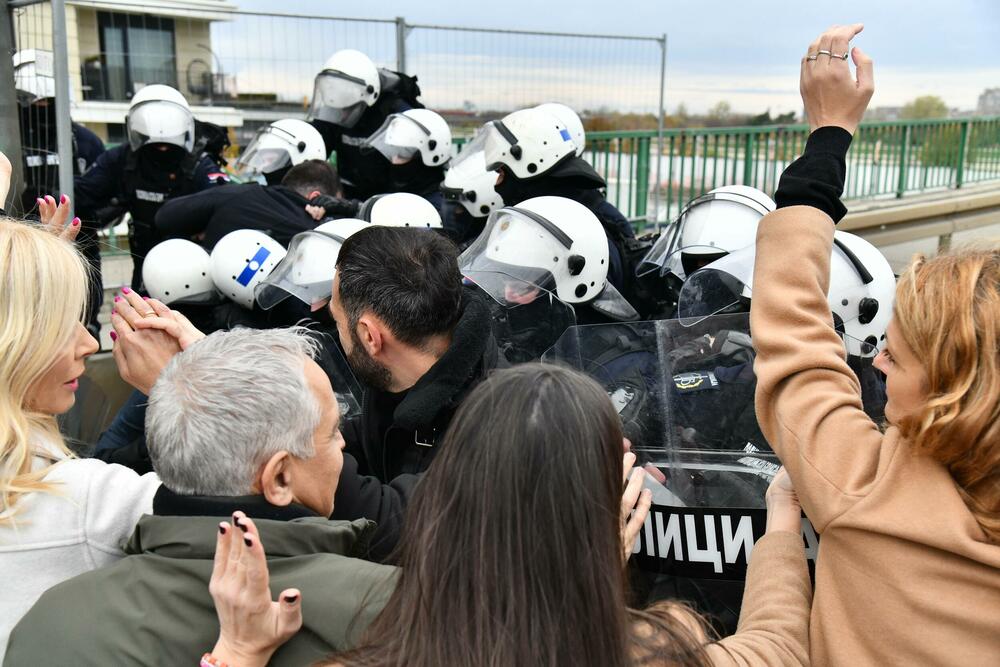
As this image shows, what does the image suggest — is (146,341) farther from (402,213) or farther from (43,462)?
(402,213)

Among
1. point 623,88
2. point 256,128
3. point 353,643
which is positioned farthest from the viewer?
point 623,88

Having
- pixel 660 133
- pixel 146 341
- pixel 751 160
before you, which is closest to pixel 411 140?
pixel 660 133

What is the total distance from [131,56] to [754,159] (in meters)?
5.96

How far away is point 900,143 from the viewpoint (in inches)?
421

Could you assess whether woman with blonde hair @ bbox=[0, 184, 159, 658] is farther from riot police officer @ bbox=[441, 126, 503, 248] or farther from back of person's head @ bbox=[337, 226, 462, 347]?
riot police officer @ bbox=[441, 126, 503, 248]

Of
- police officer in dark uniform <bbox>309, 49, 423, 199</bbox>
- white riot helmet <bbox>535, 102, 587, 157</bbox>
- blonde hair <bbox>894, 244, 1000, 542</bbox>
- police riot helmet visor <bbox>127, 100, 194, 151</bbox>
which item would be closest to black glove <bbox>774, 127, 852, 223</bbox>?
blonde hair <bbox>894, 244, 1000, 542</bbox>

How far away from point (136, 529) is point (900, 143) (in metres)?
10.9

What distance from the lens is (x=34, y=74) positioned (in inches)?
204

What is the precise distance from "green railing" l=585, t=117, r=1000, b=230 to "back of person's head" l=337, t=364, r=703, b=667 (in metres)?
7.41

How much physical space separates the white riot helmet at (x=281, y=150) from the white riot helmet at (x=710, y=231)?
3.46 m

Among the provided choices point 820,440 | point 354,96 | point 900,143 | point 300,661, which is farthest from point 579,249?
point 900,143

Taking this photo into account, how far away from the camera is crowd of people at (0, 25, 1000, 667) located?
3.65 ft

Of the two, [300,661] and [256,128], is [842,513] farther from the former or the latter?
[256,128]

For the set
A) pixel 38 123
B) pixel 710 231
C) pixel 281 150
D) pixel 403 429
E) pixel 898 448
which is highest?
pixel 38 123
